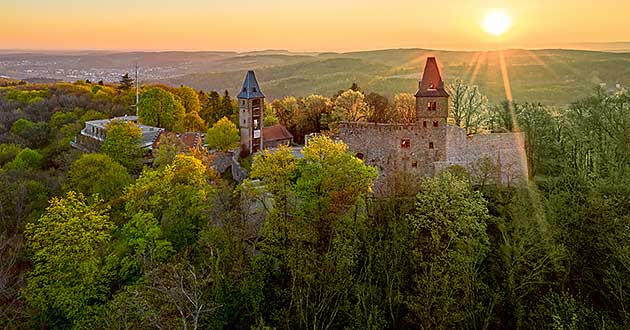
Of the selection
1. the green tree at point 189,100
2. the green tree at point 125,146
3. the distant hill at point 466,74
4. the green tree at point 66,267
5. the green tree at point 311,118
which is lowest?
the green tree at point 66,267

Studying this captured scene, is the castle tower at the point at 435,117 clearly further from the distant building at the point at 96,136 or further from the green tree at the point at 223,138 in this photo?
the distant building at the point at 96,136

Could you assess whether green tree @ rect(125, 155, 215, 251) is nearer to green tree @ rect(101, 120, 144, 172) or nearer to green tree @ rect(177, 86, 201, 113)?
green tree @ rect(101, 120, 144, 172)

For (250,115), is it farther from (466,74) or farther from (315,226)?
(466,74)

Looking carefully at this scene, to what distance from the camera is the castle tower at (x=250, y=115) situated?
113ft

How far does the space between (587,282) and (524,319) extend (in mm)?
2740

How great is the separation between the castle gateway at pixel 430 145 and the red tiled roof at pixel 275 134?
1340 cm

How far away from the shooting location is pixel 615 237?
16375 millimetres

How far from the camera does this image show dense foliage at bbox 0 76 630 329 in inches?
640

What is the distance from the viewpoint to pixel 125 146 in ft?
112

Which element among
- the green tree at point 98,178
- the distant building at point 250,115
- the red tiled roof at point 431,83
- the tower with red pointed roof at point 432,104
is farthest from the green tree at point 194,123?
the tower with red pointed roof at point 432,104

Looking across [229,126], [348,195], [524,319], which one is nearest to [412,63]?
[229,126]

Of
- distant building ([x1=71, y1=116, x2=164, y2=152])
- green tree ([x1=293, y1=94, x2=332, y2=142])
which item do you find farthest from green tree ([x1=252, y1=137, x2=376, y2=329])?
green tree ([x1=293, y1=94, x2=332, y2=142])

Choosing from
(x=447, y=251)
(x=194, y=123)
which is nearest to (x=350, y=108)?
(x=194, y=123)

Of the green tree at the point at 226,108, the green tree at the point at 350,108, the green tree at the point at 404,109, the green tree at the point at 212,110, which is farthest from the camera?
the green tree at the point at 212,110
